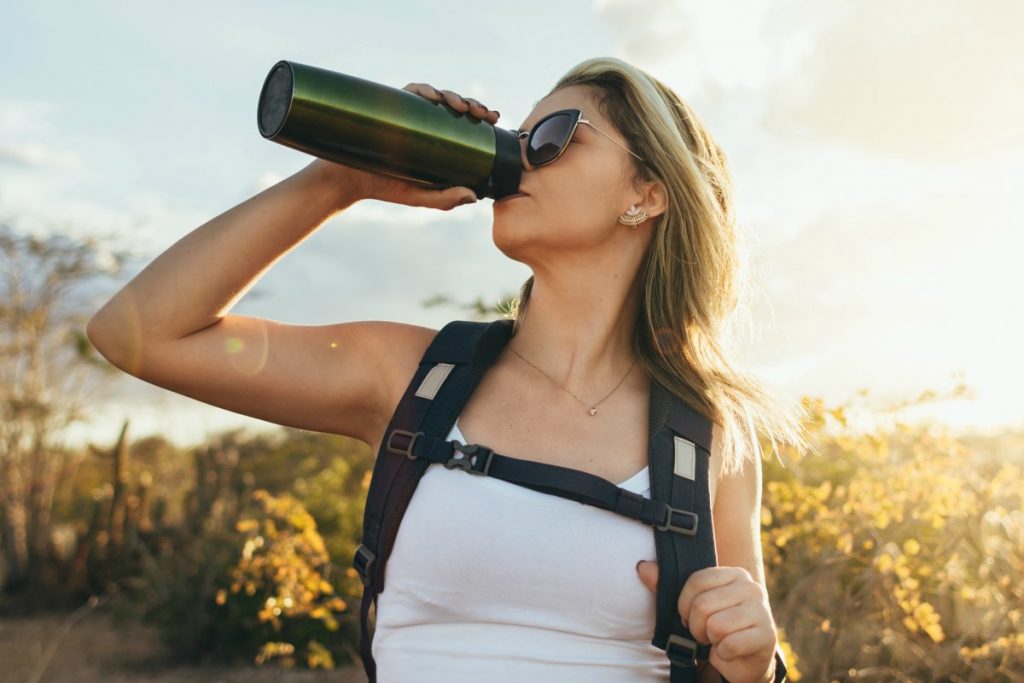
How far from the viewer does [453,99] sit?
1.87 m

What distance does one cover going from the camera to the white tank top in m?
1.66

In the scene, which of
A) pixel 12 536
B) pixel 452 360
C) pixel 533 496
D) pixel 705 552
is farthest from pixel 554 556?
pixel 12 536

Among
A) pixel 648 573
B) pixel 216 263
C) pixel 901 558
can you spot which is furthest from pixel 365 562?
pixel 901 558

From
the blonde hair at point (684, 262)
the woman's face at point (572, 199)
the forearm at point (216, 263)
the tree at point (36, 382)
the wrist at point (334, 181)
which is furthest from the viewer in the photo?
the tree at point (36, 382)

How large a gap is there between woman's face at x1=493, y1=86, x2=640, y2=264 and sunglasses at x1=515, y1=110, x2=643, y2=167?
2 centimetres

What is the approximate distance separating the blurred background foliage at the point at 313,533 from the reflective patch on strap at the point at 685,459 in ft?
4.64

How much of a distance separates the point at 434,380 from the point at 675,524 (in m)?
0.61

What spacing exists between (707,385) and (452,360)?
70 centimetres

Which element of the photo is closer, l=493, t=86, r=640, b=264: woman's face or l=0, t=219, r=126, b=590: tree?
l=493, t=86, r=640, b=264: woman's face

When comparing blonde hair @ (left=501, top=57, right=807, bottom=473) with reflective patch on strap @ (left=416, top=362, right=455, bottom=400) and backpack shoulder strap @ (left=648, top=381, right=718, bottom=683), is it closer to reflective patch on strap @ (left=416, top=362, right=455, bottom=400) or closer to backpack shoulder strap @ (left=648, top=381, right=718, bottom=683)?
backpack shoulder strap @ (left=648, top=381, right=718, bottom=683)

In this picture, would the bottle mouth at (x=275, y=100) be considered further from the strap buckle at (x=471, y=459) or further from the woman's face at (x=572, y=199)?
the strap buckle at (x=471, y=459)

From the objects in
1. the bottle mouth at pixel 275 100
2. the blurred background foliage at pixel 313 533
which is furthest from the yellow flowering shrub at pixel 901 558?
the bottle mouth at pixel 275 100

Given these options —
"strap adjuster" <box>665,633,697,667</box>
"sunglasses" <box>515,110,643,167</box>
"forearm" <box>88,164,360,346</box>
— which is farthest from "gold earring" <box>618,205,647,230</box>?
"strap adjuster" <box>665,633,697,667</box>

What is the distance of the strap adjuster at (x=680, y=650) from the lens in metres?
1.68
